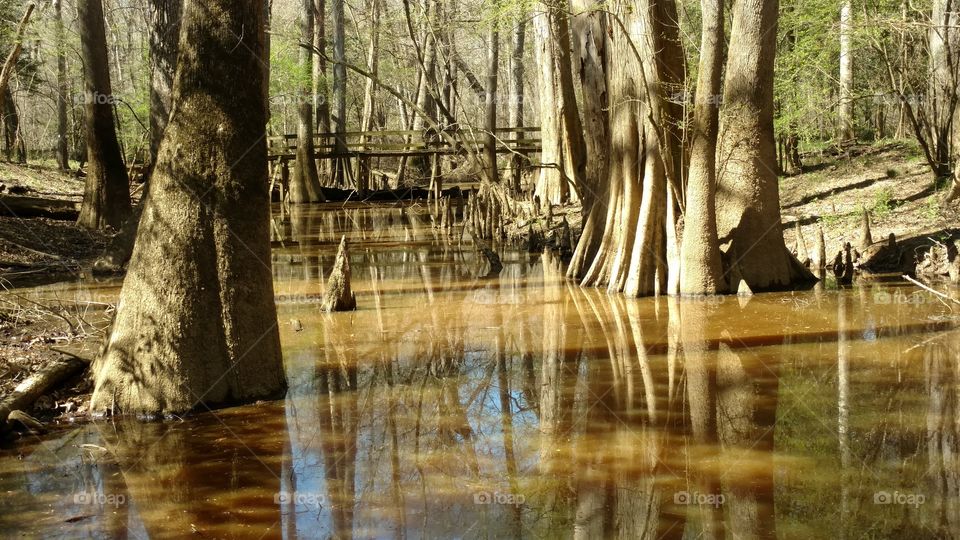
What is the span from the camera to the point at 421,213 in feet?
85.6

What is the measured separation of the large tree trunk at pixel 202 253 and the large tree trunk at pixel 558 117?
13.6m

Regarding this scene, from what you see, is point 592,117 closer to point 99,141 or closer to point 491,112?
point 99,141

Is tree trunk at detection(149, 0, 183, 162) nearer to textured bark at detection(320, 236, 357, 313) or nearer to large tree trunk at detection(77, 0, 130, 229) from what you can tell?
textured bark at detection(320, 236, 357, 313)

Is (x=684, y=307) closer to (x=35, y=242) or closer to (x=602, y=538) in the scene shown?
(x=602, y=538)

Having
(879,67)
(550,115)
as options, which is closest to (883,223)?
(879,67)

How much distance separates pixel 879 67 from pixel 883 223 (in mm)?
8222

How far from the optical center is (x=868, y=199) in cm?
1445

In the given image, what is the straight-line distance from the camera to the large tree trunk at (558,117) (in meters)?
20.8

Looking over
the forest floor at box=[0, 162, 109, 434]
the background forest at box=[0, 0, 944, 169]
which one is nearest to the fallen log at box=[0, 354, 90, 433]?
the forest floor at box=[0, 162, 109, 434]

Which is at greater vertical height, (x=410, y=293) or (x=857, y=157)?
(x=857, y=157)

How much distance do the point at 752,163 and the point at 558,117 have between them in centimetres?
989

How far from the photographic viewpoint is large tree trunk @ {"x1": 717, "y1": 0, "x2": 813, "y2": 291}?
11.6 metres

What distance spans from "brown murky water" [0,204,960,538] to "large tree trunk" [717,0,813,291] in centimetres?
120

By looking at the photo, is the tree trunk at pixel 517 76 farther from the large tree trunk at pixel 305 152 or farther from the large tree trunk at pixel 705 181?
the large tree trunk at pixel 705 181
